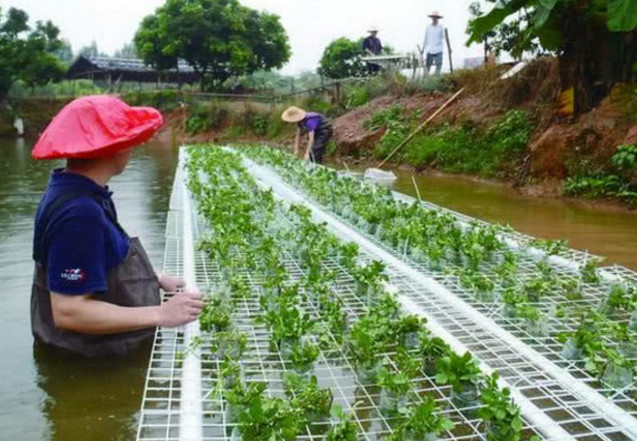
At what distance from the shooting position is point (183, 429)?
2.55 metres

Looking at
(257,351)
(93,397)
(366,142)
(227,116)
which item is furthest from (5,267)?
(227,116)

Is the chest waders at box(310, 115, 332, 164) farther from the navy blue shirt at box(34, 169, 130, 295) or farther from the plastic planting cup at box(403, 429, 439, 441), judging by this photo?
the plastic planting cup at box(403, 429, 439, 441)

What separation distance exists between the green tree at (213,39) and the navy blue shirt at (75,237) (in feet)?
114

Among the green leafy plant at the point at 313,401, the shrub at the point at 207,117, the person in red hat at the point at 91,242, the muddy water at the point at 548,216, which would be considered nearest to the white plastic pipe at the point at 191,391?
the person in red hat at the point at 91,242

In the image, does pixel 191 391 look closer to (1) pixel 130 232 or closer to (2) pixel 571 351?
(2) pixel 571 351

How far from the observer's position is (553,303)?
4.21 meters

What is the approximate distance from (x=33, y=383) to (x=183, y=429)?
1.66m

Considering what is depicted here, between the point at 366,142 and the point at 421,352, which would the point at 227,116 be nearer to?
the point at 366,142

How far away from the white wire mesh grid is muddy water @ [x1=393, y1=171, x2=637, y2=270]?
5.06ft

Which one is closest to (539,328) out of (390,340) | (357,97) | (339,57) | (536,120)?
(390,340)

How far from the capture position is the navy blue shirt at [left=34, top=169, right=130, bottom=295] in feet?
10.1

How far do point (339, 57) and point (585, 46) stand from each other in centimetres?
3337

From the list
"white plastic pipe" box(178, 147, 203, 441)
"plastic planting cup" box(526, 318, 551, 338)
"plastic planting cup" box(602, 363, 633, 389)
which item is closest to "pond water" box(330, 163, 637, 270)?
"plastic planting cup" box(526, 318, 551, 338)

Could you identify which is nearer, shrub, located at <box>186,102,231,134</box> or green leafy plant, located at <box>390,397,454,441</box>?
green leafy plant, located at <box>390,397,454,441</box>
